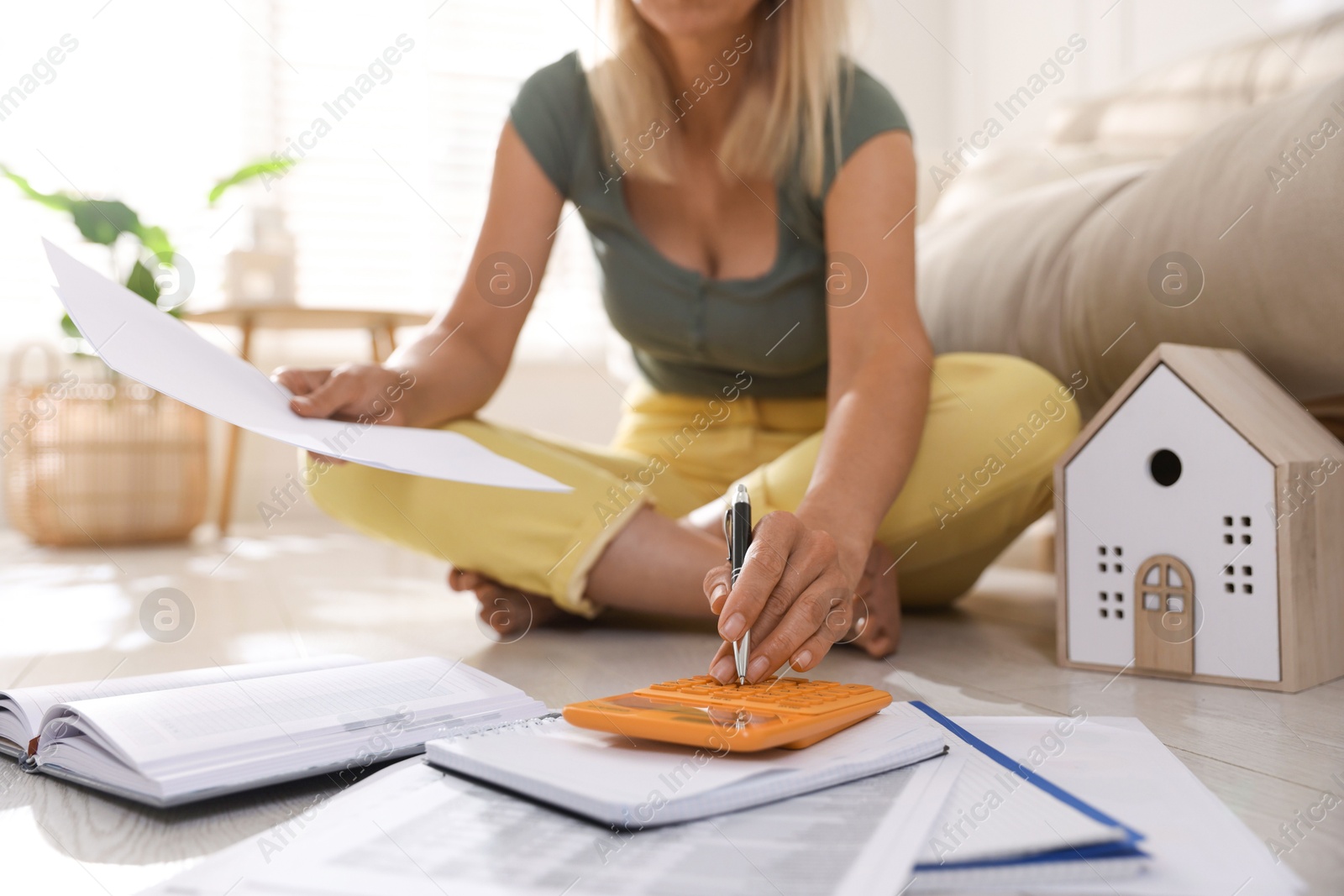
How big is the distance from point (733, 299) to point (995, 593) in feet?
1.76

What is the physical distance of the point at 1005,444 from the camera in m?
0.95

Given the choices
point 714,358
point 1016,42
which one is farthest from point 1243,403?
point 1016,42

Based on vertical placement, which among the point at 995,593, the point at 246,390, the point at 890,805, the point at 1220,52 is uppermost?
the point at 1220,52

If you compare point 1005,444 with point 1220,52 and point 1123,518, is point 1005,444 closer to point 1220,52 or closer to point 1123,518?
point 1123,518

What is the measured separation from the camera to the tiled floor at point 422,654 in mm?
463

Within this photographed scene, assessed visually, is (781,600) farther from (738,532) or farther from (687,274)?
(687,274)

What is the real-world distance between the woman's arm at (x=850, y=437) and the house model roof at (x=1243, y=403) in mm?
162

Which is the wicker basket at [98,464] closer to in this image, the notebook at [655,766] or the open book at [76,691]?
the open book at [76,691]

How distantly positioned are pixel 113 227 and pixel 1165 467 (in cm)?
201

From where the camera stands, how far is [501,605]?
1001 millimetres

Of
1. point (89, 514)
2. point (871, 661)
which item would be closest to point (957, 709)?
point (871, 661)

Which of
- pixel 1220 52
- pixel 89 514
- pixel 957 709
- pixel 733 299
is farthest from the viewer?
pixel 89 514

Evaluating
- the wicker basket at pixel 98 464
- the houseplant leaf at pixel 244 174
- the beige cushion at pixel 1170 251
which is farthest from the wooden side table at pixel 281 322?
the beige cushion at pixel 1170 251

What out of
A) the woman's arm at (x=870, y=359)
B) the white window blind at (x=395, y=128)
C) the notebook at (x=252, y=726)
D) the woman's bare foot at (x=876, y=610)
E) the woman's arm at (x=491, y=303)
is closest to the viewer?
the notebook at (x=252, y=726)
